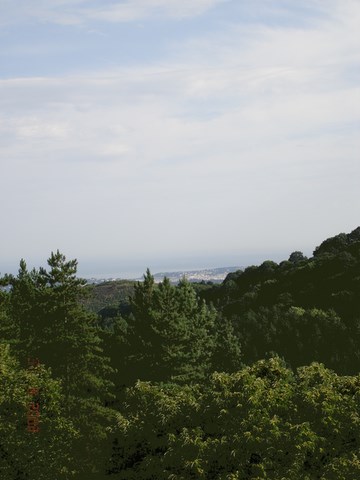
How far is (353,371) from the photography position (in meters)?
76.7

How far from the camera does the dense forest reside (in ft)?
82.4

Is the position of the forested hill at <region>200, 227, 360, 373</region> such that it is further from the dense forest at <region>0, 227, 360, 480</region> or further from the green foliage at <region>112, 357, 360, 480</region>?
the green foliage at <region>112, 357, 360, 480</region>

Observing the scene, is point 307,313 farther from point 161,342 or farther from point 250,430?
point 250,430

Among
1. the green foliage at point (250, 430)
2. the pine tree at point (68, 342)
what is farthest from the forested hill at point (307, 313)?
the green foliage at point (250, 430)

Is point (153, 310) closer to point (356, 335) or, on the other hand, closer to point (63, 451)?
point (63, 451)

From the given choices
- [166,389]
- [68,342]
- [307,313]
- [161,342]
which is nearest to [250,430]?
[166,389]

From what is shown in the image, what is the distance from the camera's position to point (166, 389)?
3453 centimetres

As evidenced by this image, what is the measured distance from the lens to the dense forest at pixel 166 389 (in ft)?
82.4

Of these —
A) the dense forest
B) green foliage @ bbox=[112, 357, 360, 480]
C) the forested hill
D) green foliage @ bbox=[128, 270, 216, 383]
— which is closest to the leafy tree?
the dense forest

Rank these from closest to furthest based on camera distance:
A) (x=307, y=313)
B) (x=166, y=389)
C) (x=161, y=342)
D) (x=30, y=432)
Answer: (x=166, y=389) → (x=30, y=432) → (x=161, y=342) → (x=307, y=313)

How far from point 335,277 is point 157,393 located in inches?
3452

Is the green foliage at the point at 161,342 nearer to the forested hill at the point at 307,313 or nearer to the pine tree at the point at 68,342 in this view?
the pine tree at the point at 68,342

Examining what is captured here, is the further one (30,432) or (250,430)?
(30,432)

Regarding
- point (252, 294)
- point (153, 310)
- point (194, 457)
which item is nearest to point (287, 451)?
point (194, 457)
